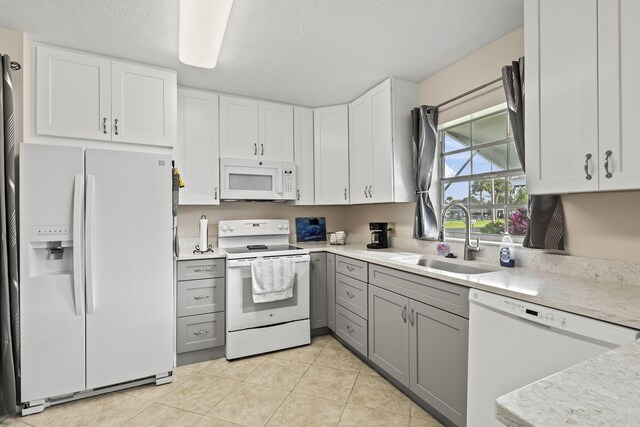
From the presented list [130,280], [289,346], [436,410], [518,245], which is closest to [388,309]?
[436,410]

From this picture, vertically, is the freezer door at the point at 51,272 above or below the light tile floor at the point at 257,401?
above

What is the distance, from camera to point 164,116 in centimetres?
263

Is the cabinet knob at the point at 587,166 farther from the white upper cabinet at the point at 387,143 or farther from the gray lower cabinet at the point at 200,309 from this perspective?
the gray lower cabinet at the point at 200,309

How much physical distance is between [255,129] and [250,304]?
5.89ft

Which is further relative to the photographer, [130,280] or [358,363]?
[358,363]

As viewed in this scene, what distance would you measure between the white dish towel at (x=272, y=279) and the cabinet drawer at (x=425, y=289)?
823mm

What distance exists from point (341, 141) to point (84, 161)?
2.31m

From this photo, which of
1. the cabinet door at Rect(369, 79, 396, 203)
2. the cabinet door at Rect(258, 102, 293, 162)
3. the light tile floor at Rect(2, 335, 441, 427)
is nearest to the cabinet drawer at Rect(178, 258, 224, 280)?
the light tile floor at Rect(2, 335, 441, 427)

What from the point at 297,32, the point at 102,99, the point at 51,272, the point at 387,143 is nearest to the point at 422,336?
the point at 387,143

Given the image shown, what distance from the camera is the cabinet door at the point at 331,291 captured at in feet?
9.91

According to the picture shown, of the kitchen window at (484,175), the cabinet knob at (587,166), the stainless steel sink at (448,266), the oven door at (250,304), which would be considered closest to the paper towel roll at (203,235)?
the oven door at (250,304)

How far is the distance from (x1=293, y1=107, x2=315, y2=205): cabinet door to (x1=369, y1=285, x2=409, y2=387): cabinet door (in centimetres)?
147

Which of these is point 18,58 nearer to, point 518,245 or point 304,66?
point 304,66

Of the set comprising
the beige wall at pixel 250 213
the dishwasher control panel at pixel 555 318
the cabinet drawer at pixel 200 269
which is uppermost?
the beige wall at pixel 250 213
